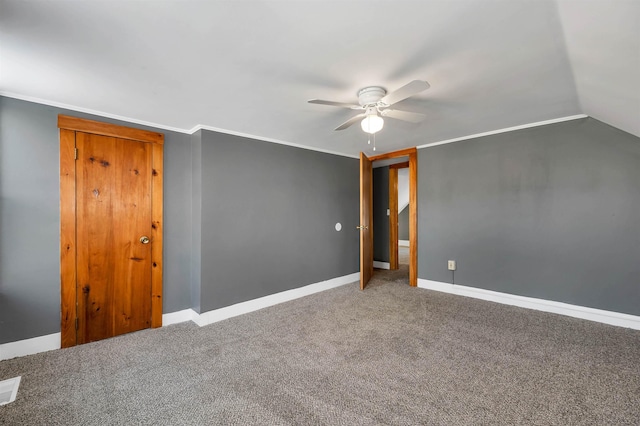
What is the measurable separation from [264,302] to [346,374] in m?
1.75

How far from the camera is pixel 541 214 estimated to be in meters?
3.25

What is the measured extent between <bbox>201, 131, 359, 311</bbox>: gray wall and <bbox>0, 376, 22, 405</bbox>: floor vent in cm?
141

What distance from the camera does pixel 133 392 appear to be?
1.87 meters

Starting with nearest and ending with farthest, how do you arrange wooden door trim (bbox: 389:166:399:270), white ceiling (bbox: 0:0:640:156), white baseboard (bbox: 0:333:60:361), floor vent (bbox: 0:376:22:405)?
1. white ceiling (bbox: 0:0:640:156)
2. floor vent (bbox: 0:376:22:405)
3. white baseboard (bbox: 0:333:60:361)
4. wooden door trim (bbox: 389:166:399:270)

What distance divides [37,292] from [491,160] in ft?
16.4

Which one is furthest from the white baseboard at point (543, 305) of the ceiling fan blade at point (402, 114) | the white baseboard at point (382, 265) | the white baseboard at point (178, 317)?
the white baseboard at point (178, 317)

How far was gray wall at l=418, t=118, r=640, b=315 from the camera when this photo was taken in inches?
111

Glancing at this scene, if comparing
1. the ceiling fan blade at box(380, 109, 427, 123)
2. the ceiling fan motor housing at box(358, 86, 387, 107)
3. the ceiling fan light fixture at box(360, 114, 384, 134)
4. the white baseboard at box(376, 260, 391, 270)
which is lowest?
the white baseboard at box(376, 260, 391, 270)

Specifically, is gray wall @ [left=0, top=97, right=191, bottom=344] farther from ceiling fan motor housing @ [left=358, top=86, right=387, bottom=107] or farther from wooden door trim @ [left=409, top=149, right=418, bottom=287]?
wooden door trim @ [left=409, top=149, right=418, bottom=287]

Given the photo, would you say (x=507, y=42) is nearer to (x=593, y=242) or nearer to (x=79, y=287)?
(x=593, y=242)

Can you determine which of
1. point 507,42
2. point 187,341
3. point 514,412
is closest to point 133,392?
point 187,341

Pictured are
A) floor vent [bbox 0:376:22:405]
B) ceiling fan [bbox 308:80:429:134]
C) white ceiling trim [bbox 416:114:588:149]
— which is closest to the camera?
floor vent [bbox 0:376:22:405]

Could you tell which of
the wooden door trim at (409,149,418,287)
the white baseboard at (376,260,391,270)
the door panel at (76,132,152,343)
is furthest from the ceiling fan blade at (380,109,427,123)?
the white baseboard at (376,260,391,270)

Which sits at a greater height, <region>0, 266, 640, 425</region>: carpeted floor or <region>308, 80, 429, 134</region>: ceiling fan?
<region>308, 80, 429, 134</region>: ceiling fan
